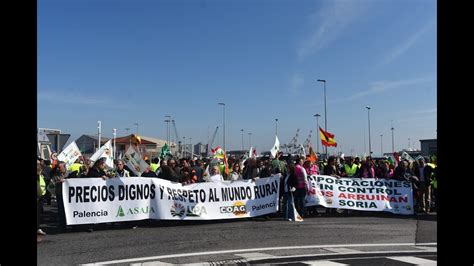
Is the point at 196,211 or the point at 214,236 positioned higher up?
the point at 196,211

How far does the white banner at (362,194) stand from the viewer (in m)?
13.3

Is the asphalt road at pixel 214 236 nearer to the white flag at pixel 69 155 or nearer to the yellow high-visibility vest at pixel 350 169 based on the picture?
the yellow high-visibility vest at pixel 350 169

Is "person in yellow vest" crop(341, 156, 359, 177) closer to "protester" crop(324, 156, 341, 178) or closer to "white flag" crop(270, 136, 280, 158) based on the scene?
"protester" crop(324, 156, 341, 178)

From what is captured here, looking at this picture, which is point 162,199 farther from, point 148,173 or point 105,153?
point 105,153

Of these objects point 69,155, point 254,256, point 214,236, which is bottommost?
point 214,236

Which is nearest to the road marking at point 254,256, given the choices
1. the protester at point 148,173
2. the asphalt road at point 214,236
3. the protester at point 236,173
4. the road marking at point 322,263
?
the asphalt road at point 214,236

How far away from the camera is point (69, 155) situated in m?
16.0

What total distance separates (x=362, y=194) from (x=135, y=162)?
24.2ft

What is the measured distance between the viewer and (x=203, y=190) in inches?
461

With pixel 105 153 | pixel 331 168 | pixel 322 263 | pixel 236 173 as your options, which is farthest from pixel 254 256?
pixel 105 153

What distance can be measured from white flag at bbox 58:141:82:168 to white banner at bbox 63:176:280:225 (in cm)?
593

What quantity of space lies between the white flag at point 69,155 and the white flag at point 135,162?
10.9 feet
